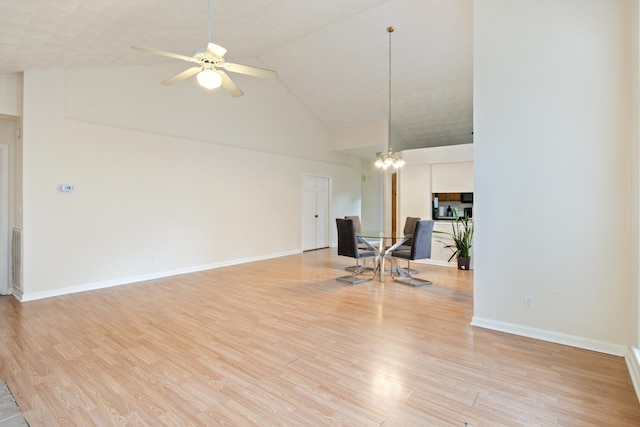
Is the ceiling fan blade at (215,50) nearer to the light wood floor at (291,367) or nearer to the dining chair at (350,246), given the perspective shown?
the light wood floor at (291,367)

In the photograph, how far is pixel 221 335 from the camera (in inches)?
117

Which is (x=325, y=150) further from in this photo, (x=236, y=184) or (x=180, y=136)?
(x=180, y=136)

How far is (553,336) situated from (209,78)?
3770mm

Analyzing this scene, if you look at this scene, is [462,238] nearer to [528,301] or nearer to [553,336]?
[528,301]

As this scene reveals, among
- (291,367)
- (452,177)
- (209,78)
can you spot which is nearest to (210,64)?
(209,78)

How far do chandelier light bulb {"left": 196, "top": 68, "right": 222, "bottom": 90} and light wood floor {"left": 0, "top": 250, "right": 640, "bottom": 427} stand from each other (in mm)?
2273

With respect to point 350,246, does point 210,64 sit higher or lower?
higher

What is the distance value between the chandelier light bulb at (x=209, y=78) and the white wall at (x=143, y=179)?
9.18ft

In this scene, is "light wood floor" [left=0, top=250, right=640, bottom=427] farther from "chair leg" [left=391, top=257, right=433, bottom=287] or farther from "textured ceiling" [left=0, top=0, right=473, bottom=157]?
"textured ceiling" [left=0, top=0, right=473, bottom=157]

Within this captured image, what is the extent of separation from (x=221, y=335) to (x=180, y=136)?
3.91 meters

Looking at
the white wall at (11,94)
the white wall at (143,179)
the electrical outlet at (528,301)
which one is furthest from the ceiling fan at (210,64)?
the electrical outlet at (528,301)

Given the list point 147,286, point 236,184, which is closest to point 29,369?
point 147,286

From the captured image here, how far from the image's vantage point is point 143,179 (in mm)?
5090

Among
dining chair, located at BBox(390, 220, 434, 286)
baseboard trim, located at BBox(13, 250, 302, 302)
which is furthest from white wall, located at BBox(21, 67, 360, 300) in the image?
dining chair, located at BBox(390, 220, 434, 286)
